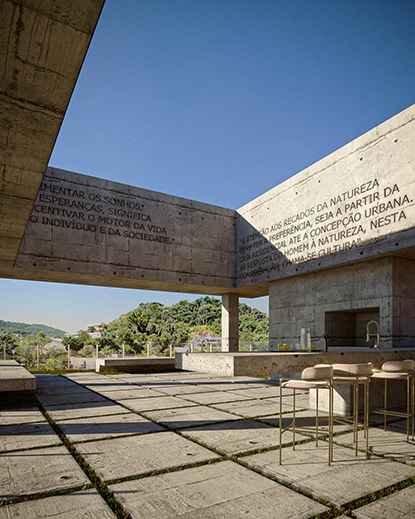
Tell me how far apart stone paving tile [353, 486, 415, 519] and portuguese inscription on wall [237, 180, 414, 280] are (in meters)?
8.01

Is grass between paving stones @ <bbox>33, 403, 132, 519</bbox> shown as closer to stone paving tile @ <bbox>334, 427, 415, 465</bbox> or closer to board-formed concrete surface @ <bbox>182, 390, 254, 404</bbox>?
stone paving tile @ <bbox>334, 427, 415, 465</bbox>

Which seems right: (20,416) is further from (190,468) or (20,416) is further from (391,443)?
(391,443)

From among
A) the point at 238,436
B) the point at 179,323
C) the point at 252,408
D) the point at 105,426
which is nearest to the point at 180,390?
the point at 252,408

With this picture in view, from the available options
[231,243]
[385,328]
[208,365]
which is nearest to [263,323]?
[231,243]

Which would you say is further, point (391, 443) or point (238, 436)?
point (238, 436)

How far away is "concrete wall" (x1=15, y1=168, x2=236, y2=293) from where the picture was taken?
1298 centimetres

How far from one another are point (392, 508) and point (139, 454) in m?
2.36

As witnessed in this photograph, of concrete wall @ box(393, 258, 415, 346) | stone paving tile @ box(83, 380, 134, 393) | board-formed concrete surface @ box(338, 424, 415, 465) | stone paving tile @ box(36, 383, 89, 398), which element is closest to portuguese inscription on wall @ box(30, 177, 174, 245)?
stone paving tile @ box(83, 380, 134, 393)

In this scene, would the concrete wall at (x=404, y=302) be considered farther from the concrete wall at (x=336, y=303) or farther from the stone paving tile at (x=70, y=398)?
the stone paving tile at (x=70, y=398)

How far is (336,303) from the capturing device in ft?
39.7

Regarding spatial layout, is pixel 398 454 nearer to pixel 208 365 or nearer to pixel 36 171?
pixel 208 365

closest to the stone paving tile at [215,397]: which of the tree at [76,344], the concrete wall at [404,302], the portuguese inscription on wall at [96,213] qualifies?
the concrete wall at [404,302]

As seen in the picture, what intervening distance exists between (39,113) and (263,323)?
6531 centimetres

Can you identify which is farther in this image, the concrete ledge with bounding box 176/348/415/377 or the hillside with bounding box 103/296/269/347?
the hillside with bounding box 103/296/269/347
